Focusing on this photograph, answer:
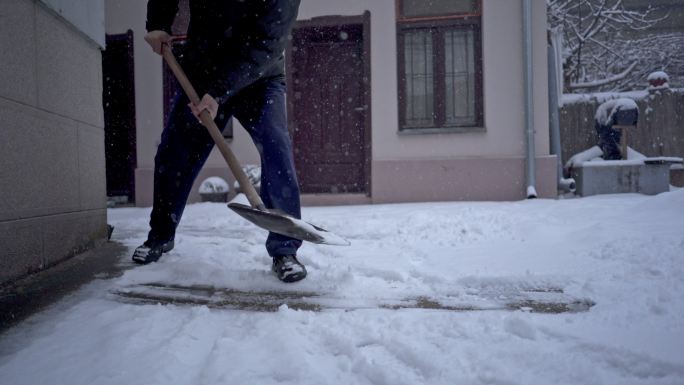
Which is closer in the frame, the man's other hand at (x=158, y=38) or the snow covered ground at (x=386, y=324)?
the snow covered ground at (x=386, y=324)

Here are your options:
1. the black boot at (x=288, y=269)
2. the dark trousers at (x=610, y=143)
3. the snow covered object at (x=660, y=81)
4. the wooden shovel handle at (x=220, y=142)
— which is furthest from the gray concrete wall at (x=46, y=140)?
the snow covered object at (x=660, y=81)

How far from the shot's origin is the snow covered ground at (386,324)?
3.35 feet

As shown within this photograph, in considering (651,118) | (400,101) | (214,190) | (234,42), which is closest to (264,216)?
(234,42)

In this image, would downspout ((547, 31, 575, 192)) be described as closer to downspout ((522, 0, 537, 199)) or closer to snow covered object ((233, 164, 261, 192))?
downspout ((522, 0, 537, 199))

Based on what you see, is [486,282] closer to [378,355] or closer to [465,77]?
[378,355]

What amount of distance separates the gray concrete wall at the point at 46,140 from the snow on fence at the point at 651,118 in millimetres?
8264

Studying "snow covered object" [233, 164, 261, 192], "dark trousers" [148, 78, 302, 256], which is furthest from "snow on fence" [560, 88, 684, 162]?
"dark trousers" [148, 78, 302, 256]

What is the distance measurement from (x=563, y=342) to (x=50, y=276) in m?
2.06

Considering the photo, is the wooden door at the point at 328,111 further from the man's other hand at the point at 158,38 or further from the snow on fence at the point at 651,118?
the snow on fence at the point at 651,118

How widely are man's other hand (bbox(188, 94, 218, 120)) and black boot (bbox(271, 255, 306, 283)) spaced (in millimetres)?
735

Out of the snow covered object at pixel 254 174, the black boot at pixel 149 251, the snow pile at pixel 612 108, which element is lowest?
the black boot at pixel 149 251

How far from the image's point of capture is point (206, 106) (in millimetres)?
1901

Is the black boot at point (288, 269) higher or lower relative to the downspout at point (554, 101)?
lower

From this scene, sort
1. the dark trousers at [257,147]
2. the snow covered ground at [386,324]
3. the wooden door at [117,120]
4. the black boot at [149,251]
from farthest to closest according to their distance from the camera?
the wooden door at [117,120]
the black boot at [149,251]
the dark trousers at [257,147]
the snow covered ground at [386,324]
